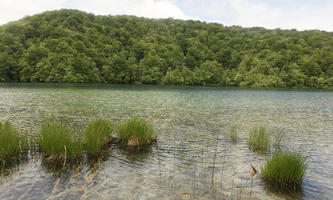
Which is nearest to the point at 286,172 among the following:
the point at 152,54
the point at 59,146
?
the point at 59,146

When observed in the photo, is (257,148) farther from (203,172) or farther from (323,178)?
(203,172)

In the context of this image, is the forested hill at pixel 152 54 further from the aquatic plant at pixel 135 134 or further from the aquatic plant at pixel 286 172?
the aquatic plant at pixel 286 172

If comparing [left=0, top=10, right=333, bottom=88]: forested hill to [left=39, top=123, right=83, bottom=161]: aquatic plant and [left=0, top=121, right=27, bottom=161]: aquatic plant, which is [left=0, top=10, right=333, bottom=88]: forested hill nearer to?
[left=0, top=121, right=27, bottom=161]: aquatic plant

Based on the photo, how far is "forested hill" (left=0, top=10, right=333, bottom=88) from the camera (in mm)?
104875

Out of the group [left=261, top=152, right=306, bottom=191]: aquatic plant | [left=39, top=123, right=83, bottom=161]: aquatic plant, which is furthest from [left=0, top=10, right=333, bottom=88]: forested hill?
[left=261, top=152, right=306, bottom=191]: aquatic plant

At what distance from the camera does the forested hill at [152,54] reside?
104875 mm

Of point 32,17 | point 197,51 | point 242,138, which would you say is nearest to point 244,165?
point 242,138

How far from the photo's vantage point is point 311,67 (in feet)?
375

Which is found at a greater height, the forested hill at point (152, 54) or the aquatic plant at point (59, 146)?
the forested hill at point (152, 54)

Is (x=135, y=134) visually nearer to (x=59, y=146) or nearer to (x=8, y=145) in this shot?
(x=59, y=146)

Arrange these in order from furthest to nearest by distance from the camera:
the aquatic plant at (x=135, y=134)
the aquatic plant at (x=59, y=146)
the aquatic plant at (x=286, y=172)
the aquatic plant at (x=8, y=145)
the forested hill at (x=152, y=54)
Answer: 1. the forested hill at (x=152, y=54)
2. the aquatic plant at (x=135, y=134)
3. the aquatic plant at (x=59, y=146)
4. the aquatic plant at (x=8, y=145)
5. the aquatic plant at (x=286, y=172)

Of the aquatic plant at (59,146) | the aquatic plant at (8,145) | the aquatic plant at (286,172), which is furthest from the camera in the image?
the aquatic plant at (59,146)

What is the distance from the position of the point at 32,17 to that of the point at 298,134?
162 meters

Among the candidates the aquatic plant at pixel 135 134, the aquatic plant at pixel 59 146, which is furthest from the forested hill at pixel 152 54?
the aquatic plant at pixel 59 146
